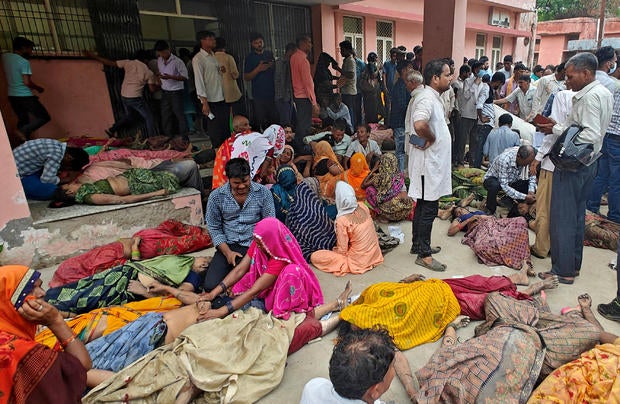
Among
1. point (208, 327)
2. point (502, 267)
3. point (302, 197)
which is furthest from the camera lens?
point (302, 197)

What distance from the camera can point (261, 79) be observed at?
6.75m

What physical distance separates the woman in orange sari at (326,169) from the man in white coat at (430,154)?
1663 millimetres

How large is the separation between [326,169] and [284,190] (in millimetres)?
1437

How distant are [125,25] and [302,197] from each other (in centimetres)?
538

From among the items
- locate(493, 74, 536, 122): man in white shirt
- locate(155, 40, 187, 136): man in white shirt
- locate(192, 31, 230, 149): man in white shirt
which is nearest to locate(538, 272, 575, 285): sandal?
locate(493, 74, 536, 122): man in white shirt

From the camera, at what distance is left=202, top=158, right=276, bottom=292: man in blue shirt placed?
327 cm

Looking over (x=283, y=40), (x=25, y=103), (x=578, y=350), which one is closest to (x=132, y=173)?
(x=25, y=103)

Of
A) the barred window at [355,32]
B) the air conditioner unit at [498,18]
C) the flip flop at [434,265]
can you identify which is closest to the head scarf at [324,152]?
the flip flop at [434,265]

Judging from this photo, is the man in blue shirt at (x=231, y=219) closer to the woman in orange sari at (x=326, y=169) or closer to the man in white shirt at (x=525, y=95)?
the woman in orange sari at (x=326, y=169)

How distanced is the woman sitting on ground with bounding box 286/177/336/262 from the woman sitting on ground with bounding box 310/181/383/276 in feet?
0.57

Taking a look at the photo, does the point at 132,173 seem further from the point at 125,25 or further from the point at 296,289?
the point at 125,25

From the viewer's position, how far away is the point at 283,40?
9.22 metres

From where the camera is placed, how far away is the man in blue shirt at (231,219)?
10.7 feet

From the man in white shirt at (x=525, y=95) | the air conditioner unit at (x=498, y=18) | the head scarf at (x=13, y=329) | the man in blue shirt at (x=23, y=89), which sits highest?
the air conditioner unit at (x=498, y=18)
